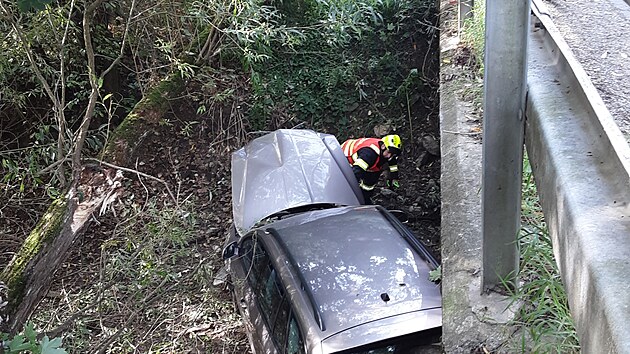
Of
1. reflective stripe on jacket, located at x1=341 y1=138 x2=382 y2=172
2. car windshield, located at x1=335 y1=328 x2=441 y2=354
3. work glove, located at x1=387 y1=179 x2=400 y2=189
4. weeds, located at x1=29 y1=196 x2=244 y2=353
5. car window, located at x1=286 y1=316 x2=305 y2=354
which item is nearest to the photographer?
car windshield, located at x1=335 y1=328 x2=441 y2=354

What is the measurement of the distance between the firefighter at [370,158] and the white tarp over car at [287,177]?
22cm

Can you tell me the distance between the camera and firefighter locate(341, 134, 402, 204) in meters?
6.14

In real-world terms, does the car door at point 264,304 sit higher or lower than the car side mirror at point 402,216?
higher

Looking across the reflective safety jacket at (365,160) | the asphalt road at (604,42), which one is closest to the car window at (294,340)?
the asphalt road at (604,42)

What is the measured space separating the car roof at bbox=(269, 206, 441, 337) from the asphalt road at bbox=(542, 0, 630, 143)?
1.63m

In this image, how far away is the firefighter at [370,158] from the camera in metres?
6.14

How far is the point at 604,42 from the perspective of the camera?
3635 millimetres

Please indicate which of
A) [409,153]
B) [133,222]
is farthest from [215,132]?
[133,222]

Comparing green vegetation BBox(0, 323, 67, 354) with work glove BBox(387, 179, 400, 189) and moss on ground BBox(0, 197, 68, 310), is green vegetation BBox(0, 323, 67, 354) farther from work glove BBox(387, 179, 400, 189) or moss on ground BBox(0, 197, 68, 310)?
work glove BBox(387, 179, 400, 189)

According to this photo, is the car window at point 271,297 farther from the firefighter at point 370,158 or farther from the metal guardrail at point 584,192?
the metal guardrail at point 584,192

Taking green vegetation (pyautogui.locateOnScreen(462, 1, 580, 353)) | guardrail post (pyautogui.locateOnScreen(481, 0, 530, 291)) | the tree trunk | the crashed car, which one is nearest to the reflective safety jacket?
the crashed car

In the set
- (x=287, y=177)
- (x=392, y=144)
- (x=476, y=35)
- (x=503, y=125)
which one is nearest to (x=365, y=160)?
(x=392, y=144)

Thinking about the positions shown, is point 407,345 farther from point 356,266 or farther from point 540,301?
point 540,301

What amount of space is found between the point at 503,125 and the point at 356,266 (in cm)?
217
